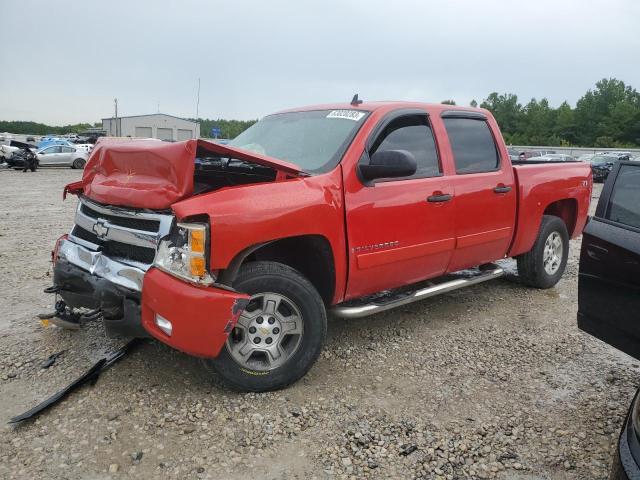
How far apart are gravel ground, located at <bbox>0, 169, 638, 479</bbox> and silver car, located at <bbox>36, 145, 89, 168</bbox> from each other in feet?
83.6

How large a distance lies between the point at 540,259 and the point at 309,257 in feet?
10.1

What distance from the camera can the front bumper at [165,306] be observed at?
2.85 m

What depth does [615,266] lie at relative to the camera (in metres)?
2.92

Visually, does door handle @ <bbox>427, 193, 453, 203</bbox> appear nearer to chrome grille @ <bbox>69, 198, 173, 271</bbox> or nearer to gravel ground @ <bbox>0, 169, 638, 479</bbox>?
gravel ground @ <bbox>0, 169, 638, 479</bbox>

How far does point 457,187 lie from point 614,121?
86.6 meters

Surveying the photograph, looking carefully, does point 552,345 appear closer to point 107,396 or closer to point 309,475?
point 309,475

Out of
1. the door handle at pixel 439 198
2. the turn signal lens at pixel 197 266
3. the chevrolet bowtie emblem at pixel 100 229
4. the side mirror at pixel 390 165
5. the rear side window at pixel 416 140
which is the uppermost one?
the rear side window at pixel 416 140

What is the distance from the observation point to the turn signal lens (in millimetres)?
2855

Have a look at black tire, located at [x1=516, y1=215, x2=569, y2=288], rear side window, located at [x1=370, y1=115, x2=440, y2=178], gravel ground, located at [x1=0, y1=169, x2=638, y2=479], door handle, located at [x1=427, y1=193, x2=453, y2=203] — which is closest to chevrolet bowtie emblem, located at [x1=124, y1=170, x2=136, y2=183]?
gravel ground, located at [x1=0, y1=169, x2=638, y2=479]

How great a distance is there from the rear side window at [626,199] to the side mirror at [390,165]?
1230 mm

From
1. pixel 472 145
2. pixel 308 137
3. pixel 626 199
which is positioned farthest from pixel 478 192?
pixel 308 137

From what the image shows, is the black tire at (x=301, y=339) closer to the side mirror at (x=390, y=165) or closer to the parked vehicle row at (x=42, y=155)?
the side mirror at (x=390, y=165)

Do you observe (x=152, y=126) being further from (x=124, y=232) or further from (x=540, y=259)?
(x=124, y=232)

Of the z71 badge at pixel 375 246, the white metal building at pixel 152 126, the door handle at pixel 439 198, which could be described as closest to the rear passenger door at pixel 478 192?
the door handle at pixel 439 198
